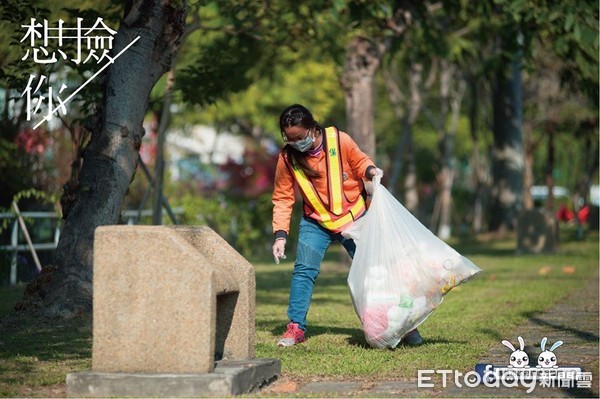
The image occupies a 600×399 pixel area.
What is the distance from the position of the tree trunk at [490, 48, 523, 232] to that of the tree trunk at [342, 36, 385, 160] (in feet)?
38.3

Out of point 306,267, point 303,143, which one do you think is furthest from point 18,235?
point 303,143

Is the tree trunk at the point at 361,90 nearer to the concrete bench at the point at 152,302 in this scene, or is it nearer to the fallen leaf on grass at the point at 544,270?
the fallen leaf on grass at the point at 544,270

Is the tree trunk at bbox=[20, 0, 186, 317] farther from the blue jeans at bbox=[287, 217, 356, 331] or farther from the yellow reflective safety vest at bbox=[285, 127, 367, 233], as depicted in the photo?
the yellow reflective safety vest at bbox=[285, 127, 367, 233]

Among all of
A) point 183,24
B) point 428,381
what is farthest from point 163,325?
point 183,24

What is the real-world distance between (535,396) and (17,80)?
7419mm

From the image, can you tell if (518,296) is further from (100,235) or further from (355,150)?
(100,235)

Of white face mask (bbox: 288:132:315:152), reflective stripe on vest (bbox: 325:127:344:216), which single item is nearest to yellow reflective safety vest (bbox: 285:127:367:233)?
reflective stripe on vest (bbox: 325:127:344:216)

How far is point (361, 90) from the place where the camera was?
2084 cm

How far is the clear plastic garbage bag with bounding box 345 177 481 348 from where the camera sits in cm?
907

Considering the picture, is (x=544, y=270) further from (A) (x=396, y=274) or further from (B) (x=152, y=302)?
(B) (x=152, y=302)

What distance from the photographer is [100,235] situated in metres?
7.02

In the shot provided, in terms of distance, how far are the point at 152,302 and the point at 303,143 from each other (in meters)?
2.55

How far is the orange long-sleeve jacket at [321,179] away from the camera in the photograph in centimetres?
943

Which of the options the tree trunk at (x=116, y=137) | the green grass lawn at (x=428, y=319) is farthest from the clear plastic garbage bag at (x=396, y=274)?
the tree trunk at (x=116, y=137)
